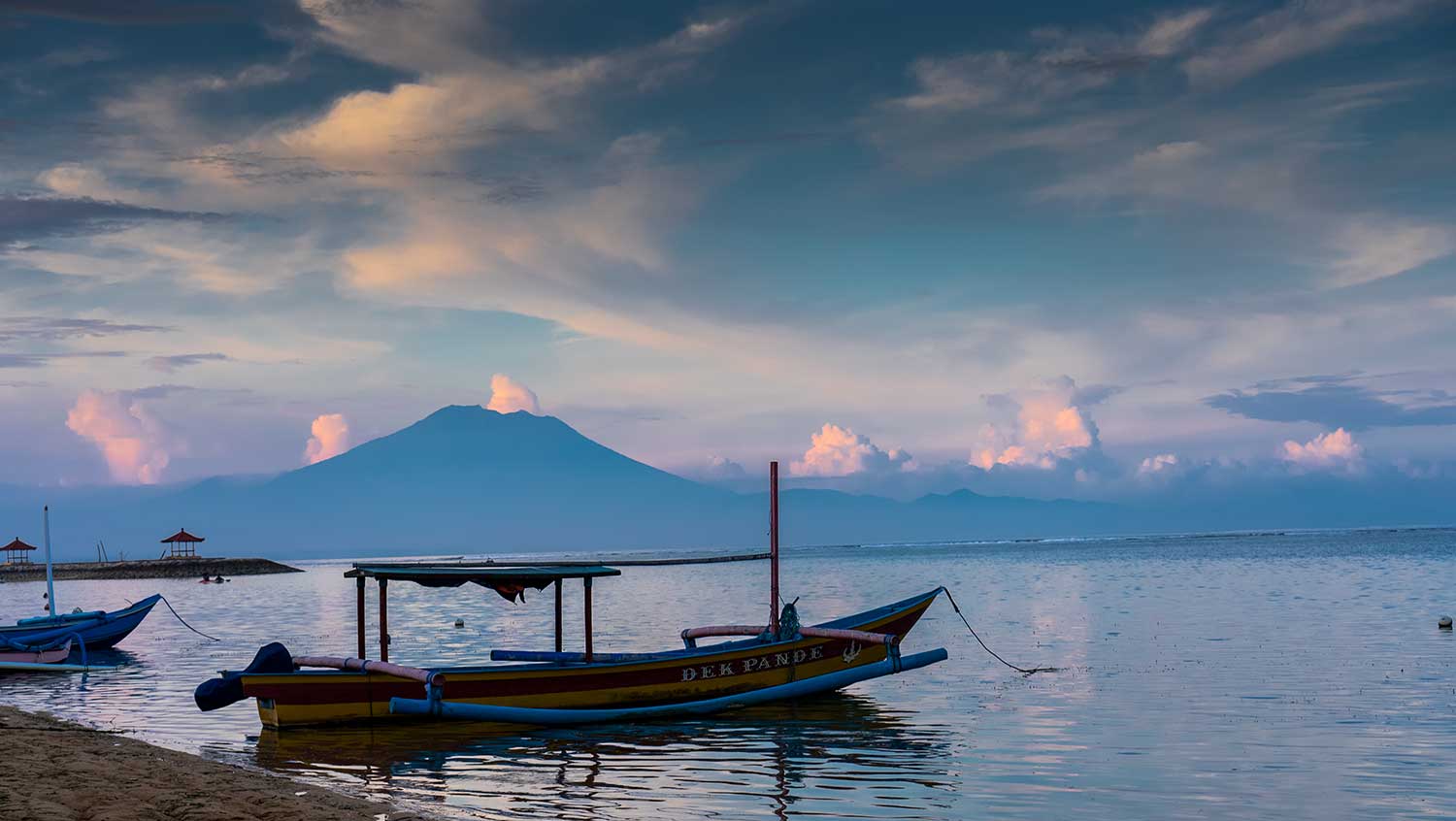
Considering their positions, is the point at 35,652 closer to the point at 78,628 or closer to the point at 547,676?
the point at 78,628

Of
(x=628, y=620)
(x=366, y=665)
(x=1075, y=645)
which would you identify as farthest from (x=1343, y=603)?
(x=366, y=665)

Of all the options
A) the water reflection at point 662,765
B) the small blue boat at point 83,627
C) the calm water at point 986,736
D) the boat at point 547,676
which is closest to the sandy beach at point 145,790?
the calm water at point 986,736

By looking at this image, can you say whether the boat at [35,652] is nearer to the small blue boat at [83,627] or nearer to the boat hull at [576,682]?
the small blue boat at [83,627]

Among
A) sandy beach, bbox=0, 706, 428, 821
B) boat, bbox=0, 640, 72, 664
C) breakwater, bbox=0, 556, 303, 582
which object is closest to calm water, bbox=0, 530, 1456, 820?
boat, bbox=0, 640, 72, 664

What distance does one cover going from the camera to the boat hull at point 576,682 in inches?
868

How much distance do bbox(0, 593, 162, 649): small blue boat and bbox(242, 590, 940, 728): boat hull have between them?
1805 cm

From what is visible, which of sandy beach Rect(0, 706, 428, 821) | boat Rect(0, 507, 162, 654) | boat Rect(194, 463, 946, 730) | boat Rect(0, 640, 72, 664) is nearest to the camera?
sandy beach Rect(0, 706, 428, 821)

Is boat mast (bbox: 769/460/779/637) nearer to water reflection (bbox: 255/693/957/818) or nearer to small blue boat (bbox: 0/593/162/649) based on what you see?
water reflection (bbox: 255/693/957/818)

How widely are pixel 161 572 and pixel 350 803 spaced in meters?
130

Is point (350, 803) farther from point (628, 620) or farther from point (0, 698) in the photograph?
point (628, 620)

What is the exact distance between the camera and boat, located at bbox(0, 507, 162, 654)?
36.5 m

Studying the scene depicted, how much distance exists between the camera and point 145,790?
1455cm

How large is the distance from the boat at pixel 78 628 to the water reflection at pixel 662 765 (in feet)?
61.3

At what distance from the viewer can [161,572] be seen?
13100 cm
